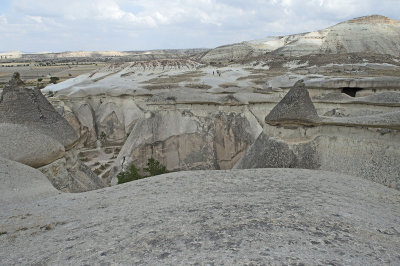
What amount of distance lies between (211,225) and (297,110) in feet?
16.8

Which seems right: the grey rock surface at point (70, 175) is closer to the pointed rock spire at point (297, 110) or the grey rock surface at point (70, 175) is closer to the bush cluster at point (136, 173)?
the bush cluster at point (136, 173)

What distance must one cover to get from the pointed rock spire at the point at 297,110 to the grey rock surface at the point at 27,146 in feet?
17.6

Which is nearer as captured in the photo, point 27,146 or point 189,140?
point 27,146

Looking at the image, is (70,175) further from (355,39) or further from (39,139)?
(355,39)

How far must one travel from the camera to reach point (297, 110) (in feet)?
24.8

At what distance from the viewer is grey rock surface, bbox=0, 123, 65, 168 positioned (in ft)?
21.0

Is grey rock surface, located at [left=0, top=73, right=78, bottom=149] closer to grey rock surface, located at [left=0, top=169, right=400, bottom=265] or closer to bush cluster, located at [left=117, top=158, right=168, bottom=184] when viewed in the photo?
bush cluster, located at [left=117, top=158, right=168, bottom=184]

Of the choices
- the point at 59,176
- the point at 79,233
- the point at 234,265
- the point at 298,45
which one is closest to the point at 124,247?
the point at 79,233

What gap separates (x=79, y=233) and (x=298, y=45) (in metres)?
61.5

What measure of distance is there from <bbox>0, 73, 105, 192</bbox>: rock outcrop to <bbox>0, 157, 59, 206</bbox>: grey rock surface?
66 centimetres

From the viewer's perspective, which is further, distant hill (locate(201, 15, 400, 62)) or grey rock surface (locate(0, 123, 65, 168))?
distant hill (locate(201, 15, 400, 62))

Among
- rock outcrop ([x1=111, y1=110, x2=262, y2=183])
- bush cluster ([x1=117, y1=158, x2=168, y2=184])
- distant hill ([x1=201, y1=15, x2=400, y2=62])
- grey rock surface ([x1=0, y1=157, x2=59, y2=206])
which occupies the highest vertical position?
distant hill ([x1=201, y1=15, x2=400, y2=62])

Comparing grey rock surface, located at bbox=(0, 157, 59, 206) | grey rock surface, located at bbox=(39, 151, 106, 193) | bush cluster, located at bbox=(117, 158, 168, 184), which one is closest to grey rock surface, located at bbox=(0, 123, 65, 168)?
grey rock surface, located at bbox=(39, 151, 106, 193)

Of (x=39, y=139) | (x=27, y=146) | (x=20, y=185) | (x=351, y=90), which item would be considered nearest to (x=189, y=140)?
(x=39, y=139)
